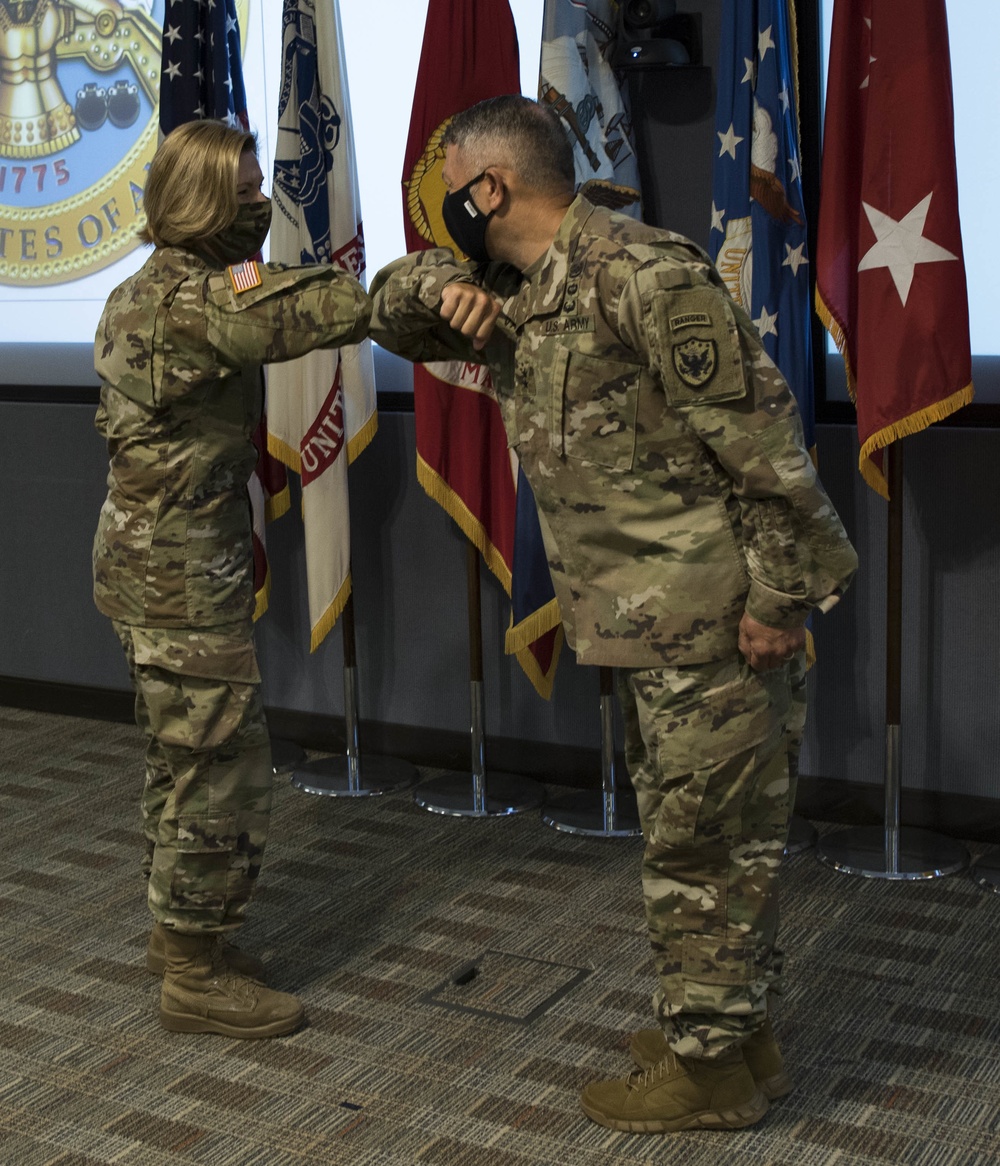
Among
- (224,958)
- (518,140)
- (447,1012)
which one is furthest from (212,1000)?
(518,140)

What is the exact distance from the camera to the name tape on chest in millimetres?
2176

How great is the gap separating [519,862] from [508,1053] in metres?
0.98

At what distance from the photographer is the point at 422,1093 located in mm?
2588

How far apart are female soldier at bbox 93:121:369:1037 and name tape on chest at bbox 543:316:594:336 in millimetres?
367

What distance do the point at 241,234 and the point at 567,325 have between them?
2.52 ft

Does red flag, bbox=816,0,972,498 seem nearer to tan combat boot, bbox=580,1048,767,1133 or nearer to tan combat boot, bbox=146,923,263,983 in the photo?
tan combat boot, bbox=580,1048,767,1133

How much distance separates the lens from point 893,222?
10.9 feet

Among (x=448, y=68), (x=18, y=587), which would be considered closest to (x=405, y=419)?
(x=448, y=68)

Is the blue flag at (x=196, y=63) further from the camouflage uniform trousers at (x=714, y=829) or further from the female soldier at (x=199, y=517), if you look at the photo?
the camouflage uniform trousers at (x=714, y=829)

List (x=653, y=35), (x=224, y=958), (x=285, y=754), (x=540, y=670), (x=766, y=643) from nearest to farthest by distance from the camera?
(x=766, y=643), (x=224, y=958), (x=653, y=35), (x=540, y=670), (x=285, y=754)

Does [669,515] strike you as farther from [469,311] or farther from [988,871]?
[988,871]

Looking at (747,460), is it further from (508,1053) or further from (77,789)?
(77,789)

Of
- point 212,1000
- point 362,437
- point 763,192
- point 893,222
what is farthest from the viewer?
point 362,437

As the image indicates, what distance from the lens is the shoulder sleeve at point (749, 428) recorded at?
6.83 feet
